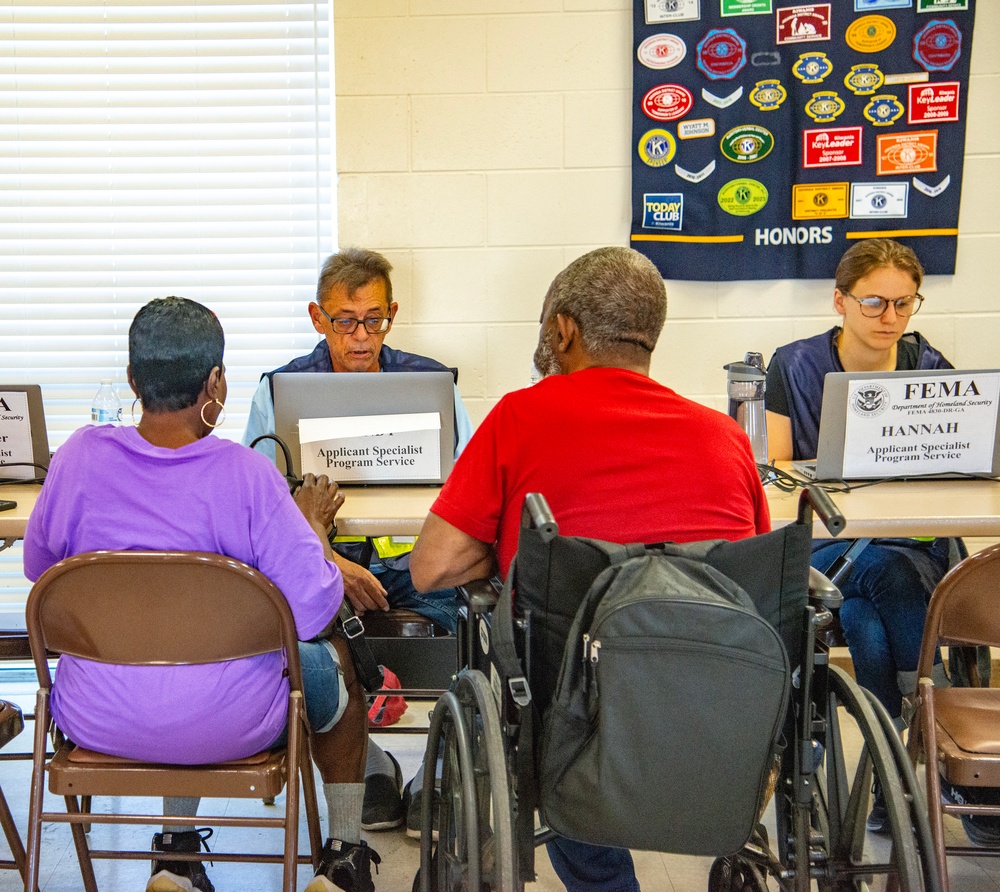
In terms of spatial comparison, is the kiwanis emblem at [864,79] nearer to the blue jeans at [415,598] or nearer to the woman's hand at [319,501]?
the blue jeans at [415,598]

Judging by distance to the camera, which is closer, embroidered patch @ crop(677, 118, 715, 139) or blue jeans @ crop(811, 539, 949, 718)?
blue jeans @ crop(811, 539, 949, 718)

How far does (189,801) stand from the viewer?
6.41ft

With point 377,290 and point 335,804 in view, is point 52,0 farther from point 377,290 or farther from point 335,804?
point 335,804

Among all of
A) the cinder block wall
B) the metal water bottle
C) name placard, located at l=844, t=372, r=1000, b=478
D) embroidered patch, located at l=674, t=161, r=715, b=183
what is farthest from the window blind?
name placard, located at l=844, t=372, r=1000, b=478

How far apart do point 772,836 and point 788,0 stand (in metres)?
2.30

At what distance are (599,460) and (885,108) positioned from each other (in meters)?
2.12

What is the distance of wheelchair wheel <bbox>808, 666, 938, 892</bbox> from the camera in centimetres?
127

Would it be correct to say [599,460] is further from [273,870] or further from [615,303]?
[273,870]

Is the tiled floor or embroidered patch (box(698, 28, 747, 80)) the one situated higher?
embroidered patch (box(698, 28, 747, 80))

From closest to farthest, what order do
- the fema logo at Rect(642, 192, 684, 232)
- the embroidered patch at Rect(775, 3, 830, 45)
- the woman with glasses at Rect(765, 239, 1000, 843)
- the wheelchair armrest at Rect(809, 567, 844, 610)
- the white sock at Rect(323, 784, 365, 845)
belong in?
the wheelchair armrest at Rect(809, 567, 844, 610), the white sock at Rect(323, 784, 365, 845), the woman with glasses at Rect(765, 239, 1000, 843), the embroidered patch at Rect(775, 3, 830, 45), the fema logo at Rect(642, 192, 684, 232)

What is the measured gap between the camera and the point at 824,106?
3004mm

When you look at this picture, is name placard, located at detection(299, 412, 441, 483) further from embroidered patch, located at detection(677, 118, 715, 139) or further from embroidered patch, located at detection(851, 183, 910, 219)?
embroidered patch, located at detection(851, 183, 910, 219)

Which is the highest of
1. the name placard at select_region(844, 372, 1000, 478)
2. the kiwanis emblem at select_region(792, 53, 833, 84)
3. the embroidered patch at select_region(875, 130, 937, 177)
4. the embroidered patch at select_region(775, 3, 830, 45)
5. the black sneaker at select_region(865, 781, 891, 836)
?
the embroidered patch at select_region(775, 3, 830, 45)

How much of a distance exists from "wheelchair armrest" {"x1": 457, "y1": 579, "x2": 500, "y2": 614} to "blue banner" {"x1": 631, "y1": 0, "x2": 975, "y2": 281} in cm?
176
